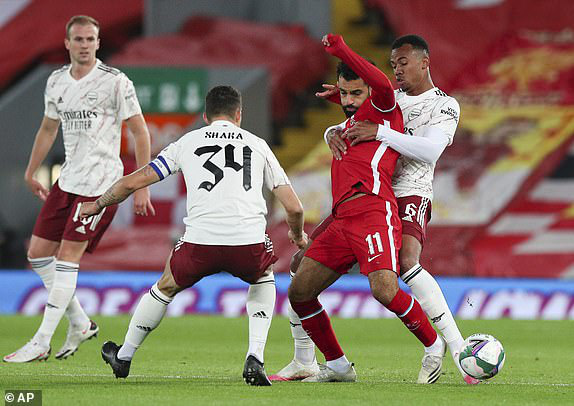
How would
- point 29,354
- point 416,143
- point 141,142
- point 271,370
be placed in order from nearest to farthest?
1. point 416,143
2. point 271,370
3. point 29,354
4. point 141,142

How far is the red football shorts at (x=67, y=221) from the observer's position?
7.82 m

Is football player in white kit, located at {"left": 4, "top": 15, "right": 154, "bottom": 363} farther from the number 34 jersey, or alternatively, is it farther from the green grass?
the number 34 jersey

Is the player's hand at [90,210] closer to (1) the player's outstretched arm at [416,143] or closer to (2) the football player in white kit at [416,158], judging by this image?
(2) the football player in white kit at [416,158]

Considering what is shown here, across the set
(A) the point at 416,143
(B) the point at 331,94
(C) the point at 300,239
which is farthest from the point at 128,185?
(A) the point at 416,143

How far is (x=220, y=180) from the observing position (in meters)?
6.28

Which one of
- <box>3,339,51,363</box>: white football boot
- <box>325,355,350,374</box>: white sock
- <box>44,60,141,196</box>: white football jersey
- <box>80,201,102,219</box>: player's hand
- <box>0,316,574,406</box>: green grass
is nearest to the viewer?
<box>0,316,574,406</box>: green grass

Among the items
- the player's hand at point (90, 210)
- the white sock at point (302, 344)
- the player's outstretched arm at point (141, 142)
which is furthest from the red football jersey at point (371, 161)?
the player's outstretched arm at point (141, 142)

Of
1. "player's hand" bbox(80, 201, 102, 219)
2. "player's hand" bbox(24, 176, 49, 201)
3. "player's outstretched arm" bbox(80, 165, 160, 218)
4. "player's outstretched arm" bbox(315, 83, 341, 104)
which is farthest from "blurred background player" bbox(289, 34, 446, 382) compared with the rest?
"player's hand" bbox(24, 176, 49, 201)

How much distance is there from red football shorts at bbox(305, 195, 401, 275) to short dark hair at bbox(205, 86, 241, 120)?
30.1 inches

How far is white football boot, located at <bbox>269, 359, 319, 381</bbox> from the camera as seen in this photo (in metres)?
6.77

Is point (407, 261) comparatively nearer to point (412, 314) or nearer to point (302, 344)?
point (412, 314)

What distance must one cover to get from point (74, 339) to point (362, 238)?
8.02 feet

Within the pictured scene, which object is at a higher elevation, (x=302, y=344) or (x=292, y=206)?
(x=292, y=206)

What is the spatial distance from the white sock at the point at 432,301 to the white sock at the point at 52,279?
8.04 feet
